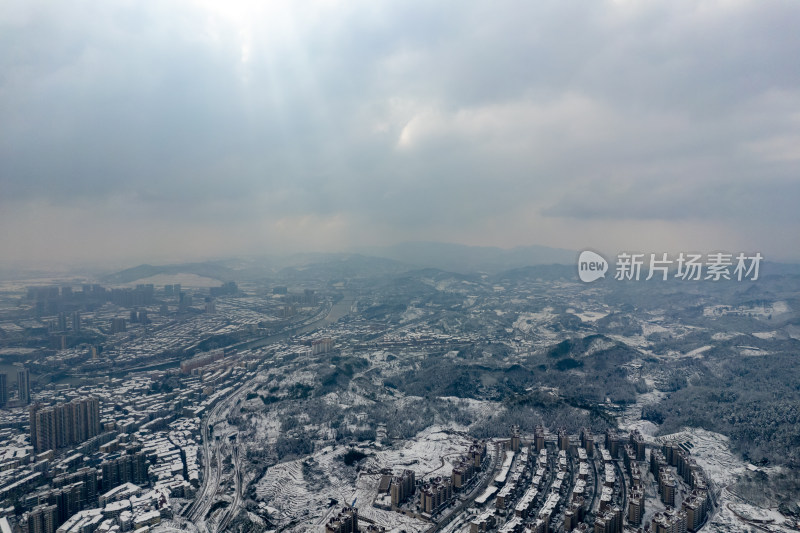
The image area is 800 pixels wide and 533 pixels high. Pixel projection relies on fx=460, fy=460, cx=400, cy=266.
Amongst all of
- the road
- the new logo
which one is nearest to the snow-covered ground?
the road

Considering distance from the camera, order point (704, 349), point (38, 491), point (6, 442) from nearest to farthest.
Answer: point (38, 491) → point (6, 442) → point (704, 349)

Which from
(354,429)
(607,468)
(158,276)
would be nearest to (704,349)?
(607,468)

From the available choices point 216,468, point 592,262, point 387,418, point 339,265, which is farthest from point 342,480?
point 339,265

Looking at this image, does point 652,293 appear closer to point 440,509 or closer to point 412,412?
point 412,412

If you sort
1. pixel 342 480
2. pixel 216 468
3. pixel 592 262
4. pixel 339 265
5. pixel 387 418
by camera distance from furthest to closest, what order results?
pixel 339 265, pixel 592 262, pixel 387 418, pixel 216 468, pixel 342 480

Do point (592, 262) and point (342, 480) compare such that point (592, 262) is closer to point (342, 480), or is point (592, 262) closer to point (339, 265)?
point (342, 480)

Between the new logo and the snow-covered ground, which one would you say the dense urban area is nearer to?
the snow-covered ground

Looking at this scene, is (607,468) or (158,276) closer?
(607,468)

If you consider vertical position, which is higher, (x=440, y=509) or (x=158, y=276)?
(x=158, y=276)

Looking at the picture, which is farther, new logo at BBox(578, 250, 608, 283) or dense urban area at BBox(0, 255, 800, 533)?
new logo at BBox(578, 250, 608, 283)
